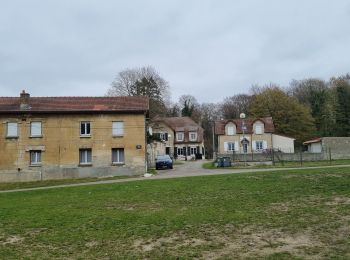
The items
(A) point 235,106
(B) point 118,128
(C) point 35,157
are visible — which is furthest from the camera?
(A) point 235,106

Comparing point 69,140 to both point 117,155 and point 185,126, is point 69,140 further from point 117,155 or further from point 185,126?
point 185,126

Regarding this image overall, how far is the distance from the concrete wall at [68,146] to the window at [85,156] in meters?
0.37

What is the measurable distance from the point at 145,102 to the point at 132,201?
22058 mm

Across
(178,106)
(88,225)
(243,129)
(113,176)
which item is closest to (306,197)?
(88,225)

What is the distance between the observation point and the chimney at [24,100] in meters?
37.6

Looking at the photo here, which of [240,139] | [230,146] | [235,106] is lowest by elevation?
[230,146]

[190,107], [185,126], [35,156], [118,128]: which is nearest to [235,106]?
[190,107]

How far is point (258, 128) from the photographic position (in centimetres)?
6888

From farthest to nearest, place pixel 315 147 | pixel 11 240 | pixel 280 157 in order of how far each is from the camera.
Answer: pixel 315 147, pixel 280 157, pixel 11 240

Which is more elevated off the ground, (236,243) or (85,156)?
(85,156)

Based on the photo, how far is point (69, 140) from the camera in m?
37.5

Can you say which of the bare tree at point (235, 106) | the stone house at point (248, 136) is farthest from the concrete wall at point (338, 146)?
the bare tree at point (235, 106)

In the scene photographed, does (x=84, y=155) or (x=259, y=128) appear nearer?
(x=84, y=155)

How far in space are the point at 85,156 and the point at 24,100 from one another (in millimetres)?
7161
